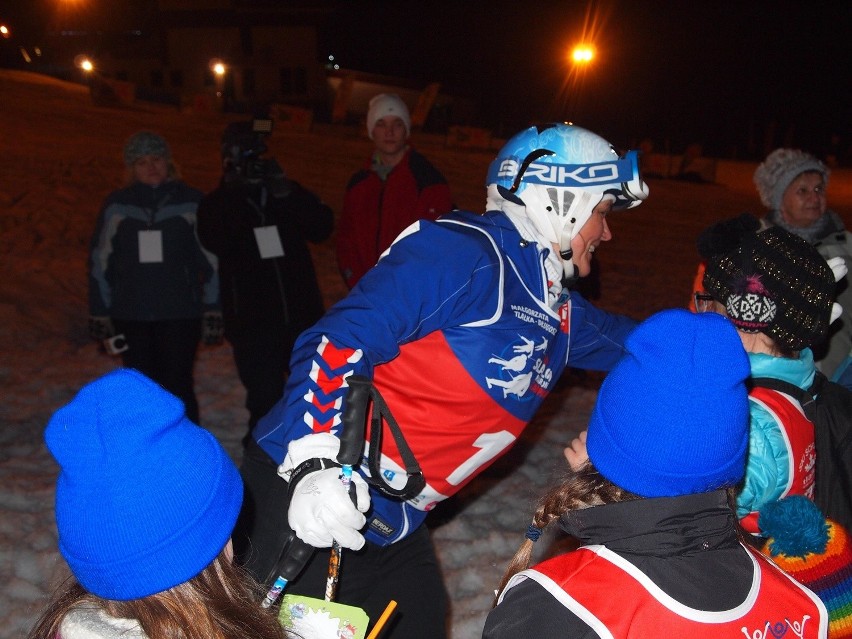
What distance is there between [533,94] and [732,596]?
153 feet

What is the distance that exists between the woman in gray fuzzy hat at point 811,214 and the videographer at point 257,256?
2719 mm

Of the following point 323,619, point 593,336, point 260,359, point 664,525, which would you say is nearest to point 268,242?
point 260,359

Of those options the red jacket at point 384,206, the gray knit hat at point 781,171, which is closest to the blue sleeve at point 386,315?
the red jacket at point 384,206

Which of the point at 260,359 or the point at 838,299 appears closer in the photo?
the point at 838,299

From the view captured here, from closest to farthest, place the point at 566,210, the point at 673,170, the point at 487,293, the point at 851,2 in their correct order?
1. the point at 487,293
2. the point at 566,210
3. the point at 673,170
4. the point at 851,2

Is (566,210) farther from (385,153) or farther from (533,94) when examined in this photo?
(533,94)

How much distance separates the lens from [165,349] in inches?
180

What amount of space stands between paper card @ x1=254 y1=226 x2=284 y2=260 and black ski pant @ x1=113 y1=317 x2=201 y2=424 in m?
0.70

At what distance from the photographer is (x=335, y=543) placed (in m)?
1.93

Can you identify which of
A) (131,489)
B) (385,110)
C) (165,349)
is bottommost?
(165,349)

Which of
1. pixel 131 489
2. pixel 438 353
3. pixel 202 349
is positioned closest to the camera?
pixel 131 489

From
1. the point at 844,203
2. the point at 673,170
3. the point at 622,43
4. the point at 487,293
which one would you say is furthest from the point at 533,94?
the point at 487,293

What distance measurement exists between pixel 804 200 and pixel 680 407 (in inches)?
126

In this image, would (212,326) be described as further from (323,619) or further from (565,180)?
(323,619)
